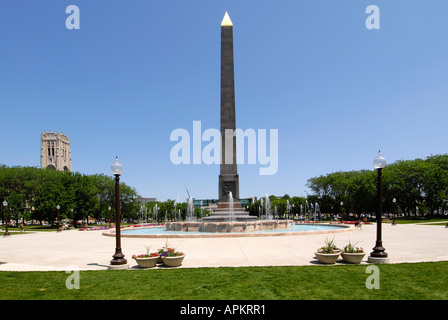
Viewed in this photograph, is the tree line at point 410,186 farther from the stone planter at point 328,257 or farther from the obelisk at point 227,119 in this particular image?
the stone planter at point 328,257

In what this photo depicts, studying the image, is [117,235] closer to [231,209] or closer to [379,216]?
[379,216]

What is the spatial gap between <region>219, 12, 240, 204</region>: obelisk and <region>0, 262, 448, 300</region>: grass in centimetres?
2223

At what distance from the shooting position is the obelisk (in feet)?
106

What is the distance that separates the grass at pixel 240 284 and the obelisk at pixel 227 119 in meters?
22.2

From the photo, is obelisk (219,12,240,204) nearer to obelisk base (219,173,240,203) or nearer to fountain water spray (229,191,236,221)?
obelisk base (219,173,240,203)

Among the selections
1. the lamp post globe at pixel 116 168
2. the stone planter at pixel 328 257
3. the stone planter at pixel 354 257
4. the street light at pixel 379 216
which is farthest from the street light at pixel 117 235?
the street light at pixel 379 216

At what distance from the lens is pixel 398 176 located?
59.4 m

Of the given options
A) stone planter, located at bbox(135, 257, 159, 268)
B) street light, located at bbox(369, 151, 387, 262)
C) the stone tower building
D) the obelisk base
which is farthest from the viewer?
the stone tower building

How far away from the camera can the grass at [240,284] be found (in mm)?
7082

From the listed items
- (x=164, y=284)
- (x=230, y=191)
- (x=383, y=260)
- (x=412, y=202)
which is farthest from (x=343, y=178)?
(x=164, y=284)

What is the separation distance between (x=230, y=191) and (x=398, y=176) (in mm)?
42505

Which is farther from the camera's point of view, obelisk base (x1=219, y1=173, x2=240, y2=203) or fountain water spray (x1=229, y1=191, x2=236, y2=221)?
obelisk base (x1=219, y1=173, x2=240, y2=203)

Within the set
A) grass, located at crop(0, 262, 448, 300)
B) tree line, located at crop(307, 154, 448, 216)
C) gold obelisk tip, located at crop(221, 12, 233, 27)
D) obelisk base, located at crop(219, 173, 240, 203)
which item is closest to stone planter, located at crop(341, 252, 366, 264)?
grass, located at crop(0, 262, 448, 300)
